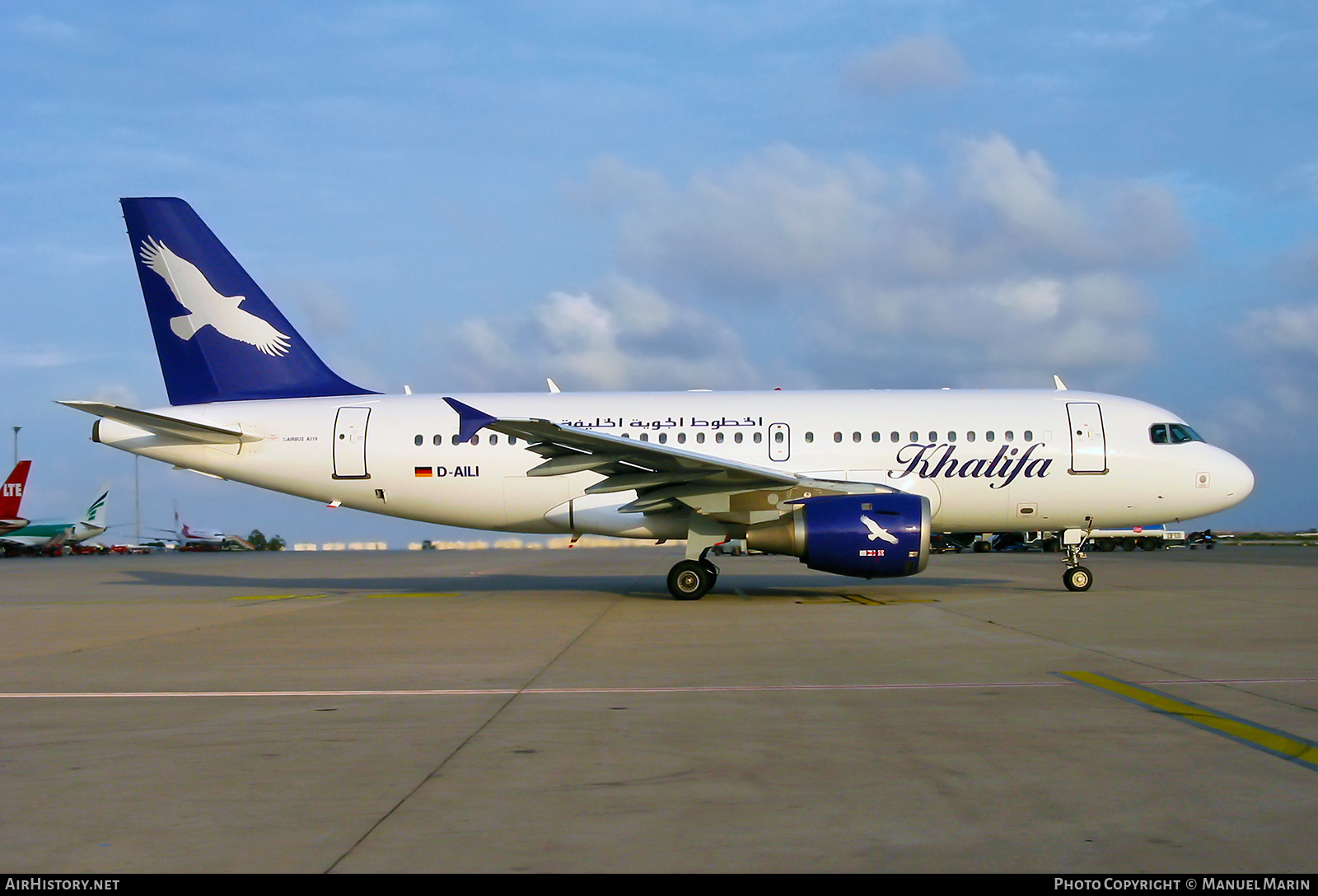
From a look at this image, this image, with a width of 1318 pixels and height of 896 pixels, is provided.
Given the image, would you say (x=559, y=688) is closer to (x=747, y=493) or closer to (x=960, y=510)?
(x=747, y=493)

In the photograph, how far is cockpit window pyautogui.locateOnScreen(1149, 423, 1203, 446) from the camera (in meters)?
17.4

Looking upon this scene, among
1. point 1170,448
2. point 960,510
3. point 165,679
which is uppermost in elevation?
point 1170,448

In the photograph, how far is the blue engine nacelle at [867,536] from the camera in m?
14.7

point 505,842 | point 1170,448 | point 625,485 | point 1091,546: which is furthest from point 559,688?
point 1091,546

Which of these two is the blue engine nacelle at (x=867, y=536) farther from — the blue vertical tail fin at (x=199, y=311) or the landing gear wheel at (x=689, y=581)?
the blue vertical tail fin at (x=199, y=311)

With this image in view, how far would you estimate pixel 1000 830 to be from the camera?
13.8 feet

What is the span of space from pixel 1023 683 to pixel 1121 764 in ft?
8.89

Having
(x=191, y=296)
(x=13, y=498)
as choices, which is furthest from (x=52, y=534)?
(x=191, y=296)

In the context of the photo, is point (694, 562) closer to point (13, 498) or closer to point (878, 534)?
point (878, 534)

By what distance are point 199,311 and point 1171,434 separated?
16.9 m

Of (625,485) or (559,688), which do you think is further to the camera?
(625,485)

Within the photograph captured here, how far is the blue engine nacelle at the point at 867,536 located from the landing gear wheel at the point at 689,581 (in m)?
2.05

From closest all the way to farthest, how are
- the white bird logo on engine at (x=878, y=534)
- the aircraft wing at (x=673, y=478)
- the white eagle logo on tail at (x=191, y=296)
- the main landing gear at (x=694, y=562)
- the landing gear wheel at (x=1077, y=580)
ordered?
the white bird logo on engine at (x=878, y=534) → the aircraft wing at (x=673, y=478) → the main landing gear at (x=694, y=562) → the landing gear wheel at (x=1077, y=580) → the white eagle logo on tail at (x=191, y=296)

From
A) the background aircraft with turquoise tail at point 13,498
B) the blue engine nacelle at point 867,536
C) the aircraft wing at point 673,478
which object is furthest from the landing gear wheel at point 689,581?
the background aircraft with turquoise tail at point 13,498
